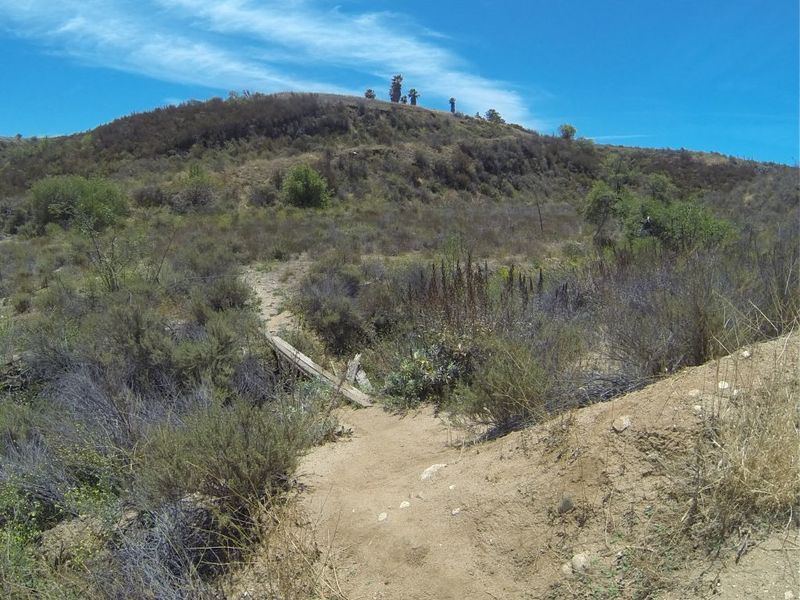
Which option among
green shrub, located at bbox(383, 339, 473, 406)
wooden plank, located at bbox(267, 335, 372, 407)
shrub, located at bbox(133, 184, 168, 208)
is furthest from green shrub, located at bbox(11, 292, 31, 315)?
shrub, located at bbox(133, 184, 168, 208)

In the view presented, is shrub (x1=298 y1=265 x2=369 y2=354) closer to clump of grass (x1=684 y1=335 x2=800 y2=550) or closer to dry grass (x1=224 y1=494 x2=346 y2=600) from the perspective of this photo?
dry grass (x1=224 y1=494 x2=346 y2=600)

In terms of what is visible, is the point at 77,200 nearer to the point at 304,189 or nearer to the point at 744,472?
the point at 304,189

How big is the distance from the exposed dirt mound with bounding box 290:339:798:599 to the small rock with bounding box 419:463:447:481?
1 cm

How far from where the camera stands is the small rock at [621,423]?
2.94 metres

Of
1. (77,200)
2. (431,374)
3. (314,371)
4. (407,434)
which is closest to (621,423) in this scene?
(407,434)

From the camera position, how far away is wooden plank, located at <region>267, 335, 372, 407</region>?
595 centimetres

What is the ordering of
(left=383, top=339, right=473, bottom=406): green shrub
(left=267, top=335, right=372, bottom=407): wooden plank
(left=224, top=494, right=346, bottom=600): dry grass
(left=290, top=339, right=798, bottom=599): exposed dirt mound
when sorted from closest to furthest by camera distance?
(left=290, top=339, right=798, bottom=599): exposed dirt mound → (left=224, top=494, right=346, bottom=600): dry grass → (left=383, top=339, right=473, bottom=406): green shrub → (left=267, top=335, right=372, bottom=407): wooden plank

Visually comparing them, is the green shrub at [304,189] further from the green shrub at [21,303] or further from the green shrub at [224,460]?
the green shrub at [224,460]

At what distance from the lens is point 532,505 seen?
2.89 meters

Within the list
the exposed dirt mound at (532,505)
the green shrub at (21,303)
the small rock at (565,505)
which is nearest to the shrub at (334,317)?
the exposed dirt mound at (532,505)

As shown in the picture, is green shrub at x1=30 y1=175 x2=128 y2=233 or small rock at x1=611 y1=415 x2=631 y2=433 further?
green shrub at x1=30 y1=175 x2=128 y2=233

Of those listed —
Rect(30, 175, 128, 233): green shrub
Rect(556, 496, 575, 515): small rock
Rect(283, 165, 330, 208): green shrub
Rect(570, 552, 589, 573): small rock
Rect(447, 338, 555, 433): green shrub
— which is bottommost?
Rect(570, 552, 589, 573): small rock

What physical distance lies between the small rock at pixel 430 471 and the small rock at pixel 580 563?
48.4 inches

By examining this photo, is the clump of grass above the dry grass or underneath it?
above
